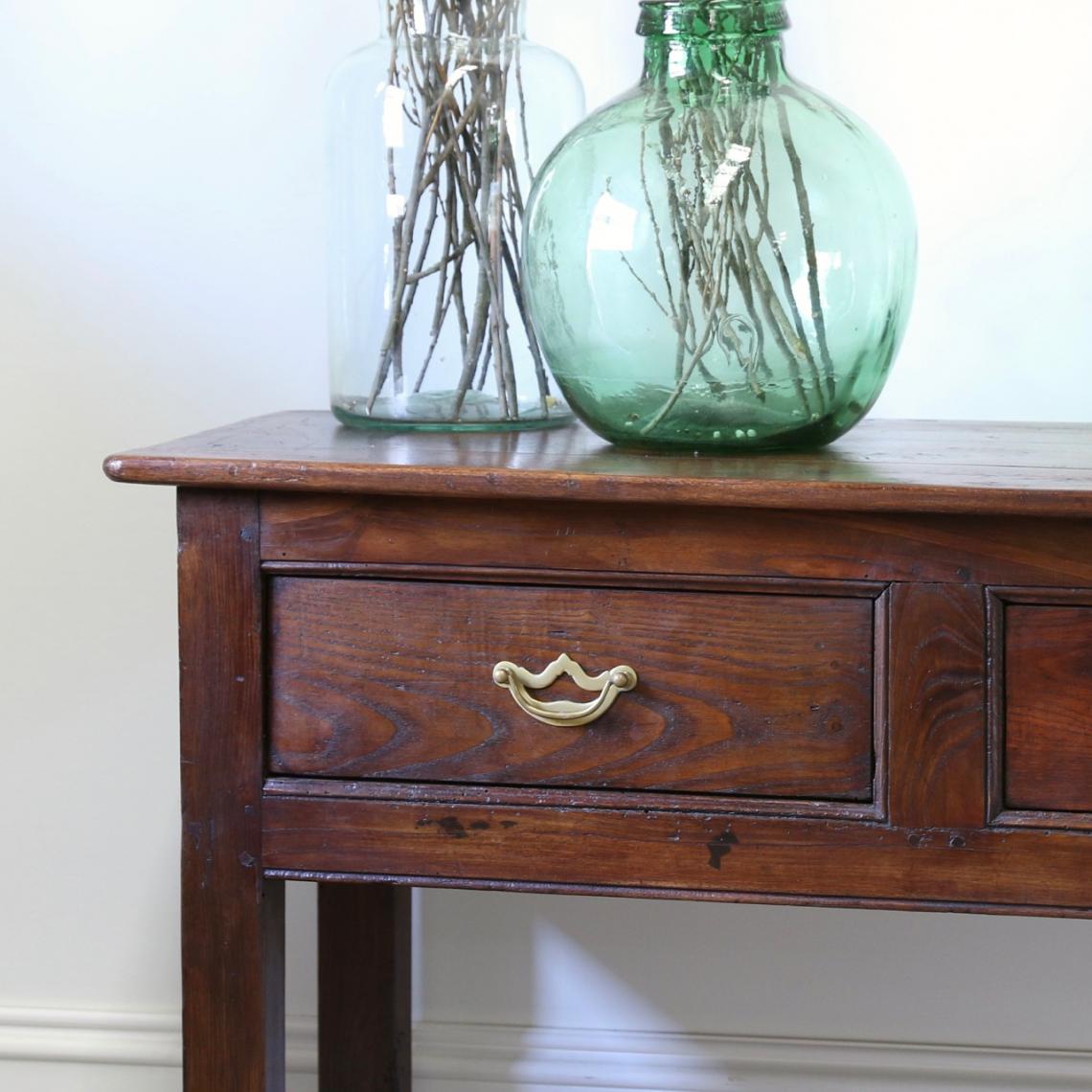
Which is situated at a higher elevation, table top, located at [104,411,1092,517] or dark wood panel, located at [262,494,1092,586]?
table top, located at [104,411,1092,517]

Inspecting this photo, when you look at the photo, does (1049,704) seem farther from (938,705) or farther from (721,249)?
(721,249)

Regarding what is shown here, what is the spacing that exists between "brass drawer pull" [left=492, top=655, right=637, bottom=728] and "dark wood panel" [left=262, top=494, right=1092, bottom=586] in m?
0.06

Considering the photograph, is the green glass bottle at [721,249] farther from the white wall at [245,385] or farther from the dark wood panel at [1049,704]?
the white wall at [245,385]

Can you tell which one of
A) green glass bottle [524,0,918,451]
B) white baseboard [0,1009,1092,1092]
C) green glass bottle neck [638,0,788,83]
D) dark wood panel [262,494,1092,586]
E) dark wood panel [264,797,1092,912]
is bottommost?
white baseboard [0,1009,1092,1092]

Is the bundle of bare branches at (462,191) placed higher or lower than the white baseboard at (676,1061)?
higher

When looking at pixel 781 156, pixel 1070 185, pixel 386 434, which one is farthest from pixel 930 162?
pixel 386 434

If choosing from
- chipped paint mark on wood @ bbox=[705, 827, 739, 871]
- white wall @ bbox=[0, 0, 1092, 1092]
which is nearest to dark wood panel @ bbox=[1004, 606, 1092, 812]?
chipped paint mark on wood @ bbox=[705, 827, 739, 871]

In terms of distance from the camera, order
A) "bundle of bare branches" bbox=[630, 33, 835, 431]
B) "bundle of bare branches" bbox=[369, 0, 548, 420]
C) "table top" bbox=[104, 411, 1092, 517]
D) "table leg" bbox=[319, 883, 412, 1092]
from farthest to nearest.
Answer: "table leg" bbox=[319, 883, 412, 1092]
"bundle of bare branches" bbox=[369, 0, 548, 420]
"bundle of bare branches" bbox=[630, 33, 835, 431]
"table top" bbox=[104, 411, 1092, 517]

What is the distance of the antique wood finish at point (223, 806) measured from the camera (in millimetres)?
775

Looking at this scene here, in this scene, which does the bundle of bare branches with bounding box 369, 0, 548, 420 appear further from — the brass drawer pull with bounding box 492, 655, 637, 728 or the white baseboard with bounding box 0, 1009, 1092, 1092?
the white baseboard with bounding box 0, 1009, 1092, 1092

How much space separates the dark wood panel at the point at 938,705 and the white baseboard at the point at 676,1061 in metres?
0.64

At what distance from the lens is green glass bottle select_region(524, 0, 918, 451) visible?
0.82 meters

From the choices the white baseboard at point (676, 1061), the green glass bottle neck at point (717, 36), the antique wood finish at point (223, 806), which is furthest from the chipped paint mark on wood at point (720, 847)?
the white baseboard at point (676, 1061)

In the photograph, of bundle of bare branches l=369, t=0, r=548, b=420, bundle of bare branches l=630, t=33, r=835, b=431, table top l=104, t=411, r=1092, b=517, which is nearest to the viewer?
table top l=104, t=411, r=1092, b=517
